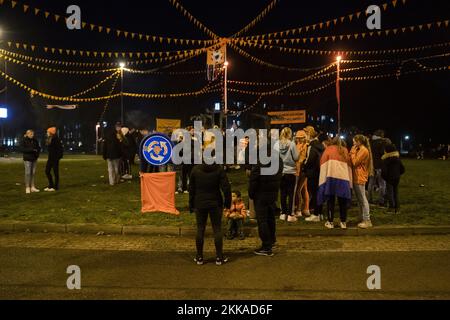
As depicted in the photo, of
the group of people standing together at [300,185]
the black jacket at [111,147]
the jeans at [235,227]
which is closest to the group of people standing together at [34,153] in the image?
the black jacket at [111,147]

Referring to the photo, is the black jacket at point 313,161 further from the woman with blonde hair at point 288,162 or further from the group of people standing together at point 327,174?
the woman with blonde hair at point 288,162

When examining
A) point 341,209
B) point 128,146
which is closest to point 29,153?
point 128,146

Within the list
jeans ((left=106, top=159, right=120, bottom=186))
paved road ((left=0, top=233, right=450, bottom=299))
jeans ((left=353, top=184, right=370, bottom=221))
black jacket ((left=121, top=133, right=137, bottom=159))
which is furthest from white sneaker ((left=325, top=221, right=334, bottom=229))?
black jacket ((left=121, top=133, right=137, bottom=159))

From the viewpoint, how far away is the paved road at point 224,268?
17.9 ft

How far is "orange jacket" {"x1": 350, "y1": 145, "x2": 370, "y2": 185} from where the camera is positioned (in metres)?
8.97

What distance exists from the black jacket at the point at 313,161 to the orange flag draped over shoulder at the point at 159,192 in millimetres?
3006

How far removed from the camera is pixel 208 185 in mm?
6617

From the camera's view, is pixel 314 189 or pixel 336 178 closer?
pixel 336 178

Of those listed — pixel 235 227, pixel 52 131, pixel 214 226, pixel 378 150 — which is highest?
A: pixel 52 131

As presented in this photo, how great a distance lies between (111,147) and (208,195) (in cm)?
892

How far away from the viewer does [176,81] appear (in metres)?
46.5

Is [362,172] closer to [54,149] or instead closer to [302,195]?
[302,195]
